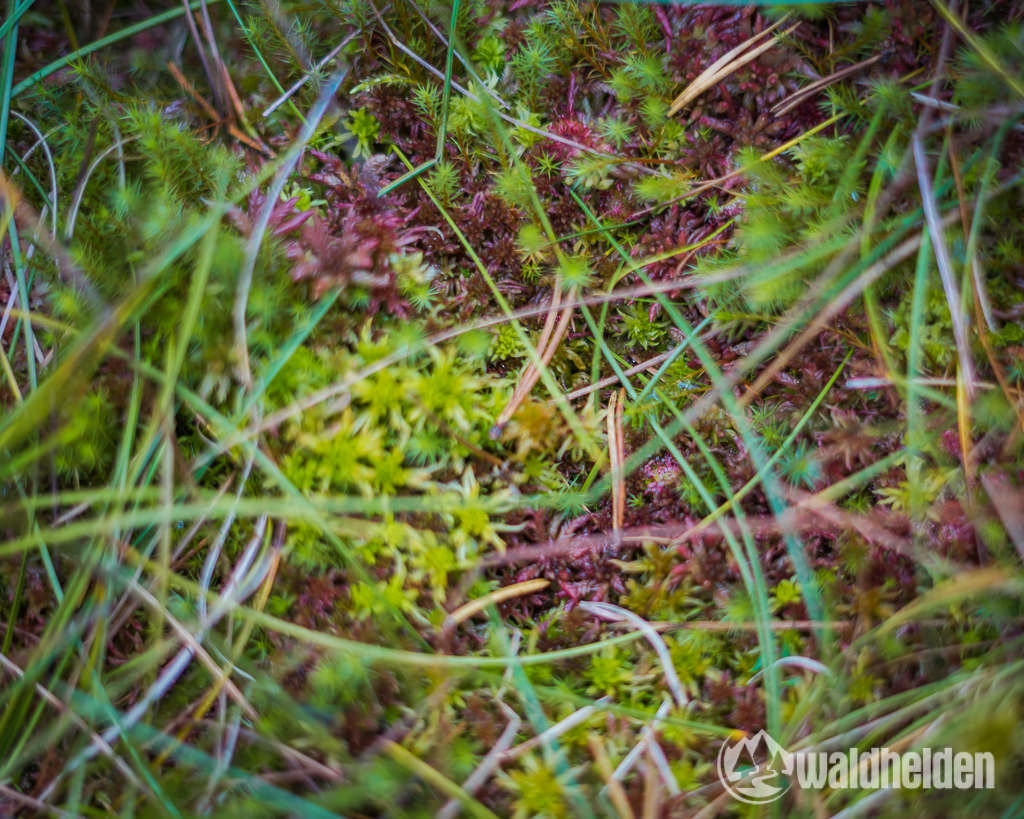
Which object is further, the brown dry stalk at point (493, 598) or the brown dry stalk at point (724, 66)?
the brown dry stalk at point (724, 66)

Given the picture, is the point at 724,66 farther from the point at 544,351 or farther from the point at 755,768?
the point at 755,768

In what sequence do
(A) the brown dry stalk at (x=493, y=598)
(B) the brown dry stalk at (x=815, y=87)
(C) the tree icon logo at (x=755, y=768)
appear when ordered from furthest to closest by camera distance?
(B) the brown dry stalk at (x=815, y=87)
(A) the brown dry stalk at (x=493, y=598)
(C) the tree icon logo at (x=755, y=768)

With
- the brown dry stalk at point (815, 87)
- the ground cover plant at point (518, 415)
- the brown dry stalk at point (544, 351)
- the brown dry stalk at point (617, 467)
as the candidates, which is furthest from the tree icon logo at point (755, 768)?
the brown dry stalk at point (815, 87)

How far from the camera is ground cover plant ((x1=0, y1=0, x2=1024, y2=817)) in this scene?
1.41 m

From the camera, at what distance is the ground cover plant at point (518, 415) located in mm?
1405

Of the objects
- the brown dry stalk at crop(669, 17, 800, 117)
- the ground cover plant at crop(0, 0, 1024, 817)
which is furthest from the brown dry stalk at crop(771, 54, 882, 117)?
the brown dry stalk at crop(669, 17, 800, 117)

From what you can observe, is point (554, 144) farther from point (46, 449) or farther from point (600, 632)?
point (46, 449)

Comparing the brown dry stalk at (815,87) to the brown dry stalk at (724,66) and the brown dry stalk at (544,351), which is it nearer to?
the brown dry stalk at (724,66)

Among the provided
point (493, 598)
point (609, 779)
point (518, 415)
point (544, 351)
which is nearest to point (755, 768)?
point (609, 779)

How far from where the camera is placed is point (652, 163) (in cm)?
168

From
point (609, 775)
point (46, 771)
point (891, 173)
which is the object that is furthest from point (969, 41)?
point (46, 771)

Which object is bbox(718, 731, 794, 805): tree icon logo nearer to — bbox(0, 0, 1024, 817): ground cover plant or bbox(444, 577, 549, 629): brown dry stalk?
bbox(0, 0, 1024, 817): ground cover plant

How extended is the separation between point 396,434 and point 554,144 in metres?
0.88

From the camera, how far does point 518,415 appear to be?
1.59 meters
